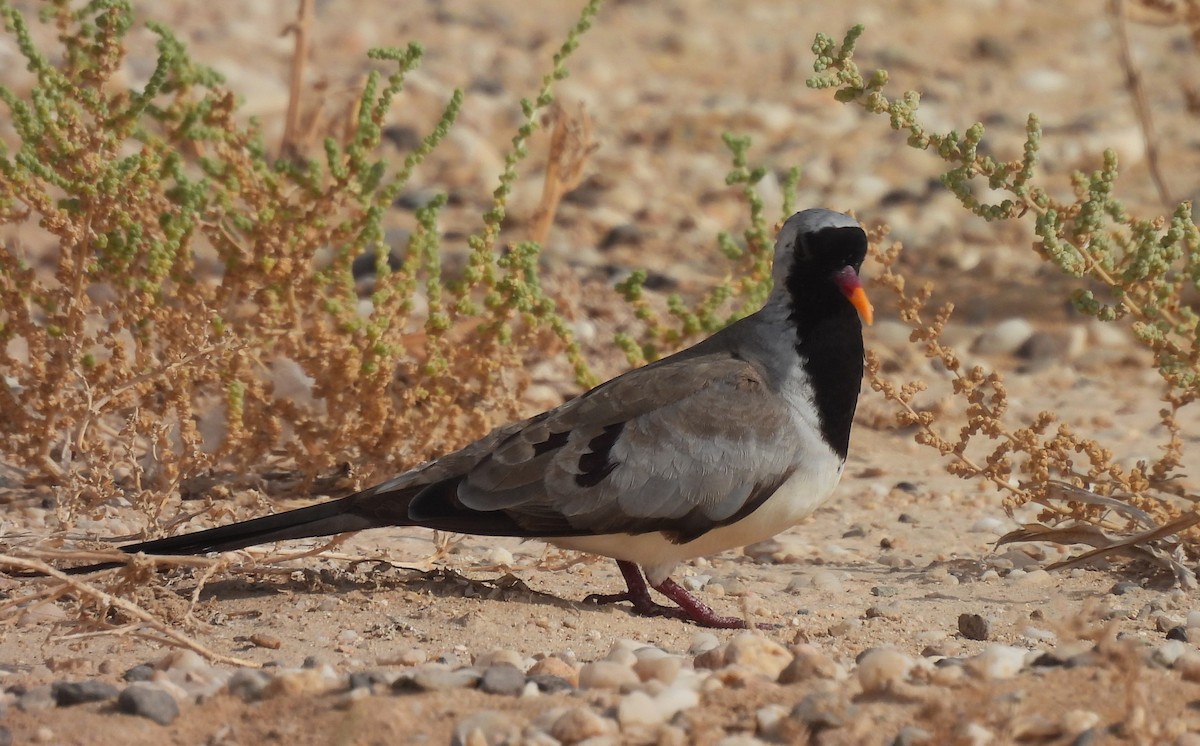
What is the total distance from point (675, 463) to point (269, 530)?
110 cm

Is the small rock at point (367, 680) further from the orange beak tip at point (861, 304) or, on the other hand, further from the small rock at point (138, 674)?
the orange beak tip at point (861, 304)

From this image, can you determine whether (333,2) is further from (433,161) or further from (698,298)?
(698,298)

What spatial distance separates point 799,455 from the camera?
445 cm

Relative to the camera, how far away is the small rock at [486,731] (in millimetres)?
3164

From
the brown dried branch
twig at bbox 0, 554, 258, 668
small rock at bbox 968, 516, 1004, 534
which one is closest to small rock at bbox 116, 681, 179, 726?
twig at bbox 0, 554, 258, 668

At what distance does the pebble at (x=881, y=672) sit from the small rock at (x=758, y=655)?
237mm

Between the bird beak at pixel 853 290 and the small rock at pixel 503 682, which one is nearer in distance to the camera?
the small rock at pixel 503 682

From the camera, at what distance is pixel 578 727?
318 cm

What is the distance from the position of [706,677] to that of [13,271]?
2.82m

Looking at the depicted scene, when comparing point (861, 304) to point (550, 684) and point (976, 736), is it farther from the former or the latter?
point (976, 736)

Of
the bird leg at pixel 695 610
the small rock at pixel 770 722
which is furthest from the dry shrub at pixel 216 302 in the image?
the small rock at pixel 770 722

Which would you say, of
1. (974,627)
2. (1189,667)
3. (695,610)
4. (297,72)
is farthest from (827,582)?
(297,72)

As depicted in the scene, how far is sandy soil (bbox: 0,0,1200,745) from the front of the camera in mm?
3367

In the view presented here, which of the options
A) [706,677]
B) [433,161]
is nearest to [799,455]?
[706,677]
